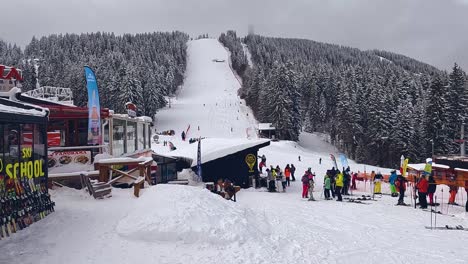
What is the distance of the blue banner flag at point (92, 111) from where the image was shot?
14578mm

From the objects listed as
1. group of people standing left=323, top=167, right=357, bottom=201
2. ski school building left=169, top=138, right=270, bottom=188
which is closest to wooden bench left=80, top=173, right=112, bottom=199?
group of people standing left=323, top=167, right=357, bottom=201

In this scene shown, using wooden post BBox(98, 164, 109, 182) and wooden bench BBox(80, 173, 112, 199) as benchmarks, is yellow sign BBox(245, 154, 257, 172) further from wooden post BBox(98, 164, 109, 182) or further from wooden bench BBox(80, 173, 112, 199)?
wooden bench BBox(80, 173, 112, 199)

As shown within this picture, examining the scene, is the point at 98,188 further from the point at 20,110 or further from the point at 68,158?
the point at 68,158

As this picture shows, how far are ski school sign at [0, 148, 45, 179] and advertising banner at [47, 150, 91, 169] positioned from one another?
4.07m

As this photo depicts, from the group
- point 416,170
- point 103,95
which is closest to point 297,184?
point 416,170

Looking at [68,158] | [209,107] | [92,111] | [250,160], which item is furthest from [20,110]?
[209,107]

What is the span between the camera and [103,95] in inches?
2970

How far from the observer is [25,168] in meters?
9.39

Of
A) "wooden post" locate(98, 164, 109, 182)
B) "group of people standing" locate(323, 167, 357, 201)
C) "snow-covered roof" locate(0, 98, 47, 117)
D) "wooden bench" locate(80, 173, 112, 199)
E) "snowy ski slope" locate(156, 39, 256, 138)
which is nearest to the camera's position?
"snow-covered roof" locate(0, 98, 47, 117)

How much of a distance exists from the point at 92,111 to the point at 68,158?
1.69 m

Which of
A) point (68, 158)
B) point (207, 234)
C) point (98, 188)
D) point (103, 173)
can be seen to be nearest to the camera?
Answer: point (207, 234)

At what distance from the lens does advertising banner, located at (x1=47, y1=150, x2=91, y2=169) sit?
14.3 m

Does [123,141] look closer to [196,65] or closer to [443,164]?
[443,164]

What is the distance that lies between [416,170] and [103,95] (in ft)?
191
